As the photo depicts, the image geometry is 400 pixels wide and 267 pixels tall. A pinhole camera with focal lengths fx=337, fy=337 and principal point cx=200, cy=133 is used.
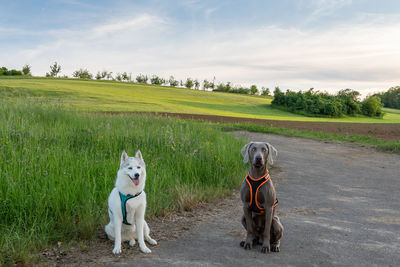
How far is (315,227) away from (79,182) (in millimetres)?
4390

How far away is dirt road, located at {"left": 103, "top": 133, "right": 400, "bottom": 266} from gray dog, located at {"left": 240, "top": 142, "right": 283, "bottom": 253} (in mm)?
246

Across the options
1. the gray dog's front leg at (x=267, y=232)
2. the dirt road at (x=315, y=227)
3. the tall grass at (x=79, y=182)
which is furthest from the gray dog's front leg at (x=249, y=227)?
the tall grass at (x=79, y=182)

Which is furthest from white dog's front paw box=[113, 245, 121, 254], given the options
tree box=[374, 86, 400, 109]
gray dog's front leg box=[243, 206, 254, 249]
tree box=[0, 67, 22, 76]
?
tree box=[374, 86, 400, 109]

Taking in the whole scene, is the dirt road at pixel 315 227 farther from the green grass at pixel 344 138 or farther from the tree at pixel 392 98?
the tree at pixel 392 98

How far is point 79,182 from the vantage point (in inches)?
248

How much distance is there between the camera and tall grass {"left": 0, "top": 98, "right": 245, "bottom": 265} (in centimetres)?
533

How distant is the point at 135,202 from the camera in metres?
4.46

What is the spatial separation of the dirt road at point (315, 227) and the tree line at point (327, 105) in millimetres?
39080

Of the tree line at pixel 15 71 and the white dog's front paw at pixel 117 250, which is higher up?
the tree line at pixel 15 71

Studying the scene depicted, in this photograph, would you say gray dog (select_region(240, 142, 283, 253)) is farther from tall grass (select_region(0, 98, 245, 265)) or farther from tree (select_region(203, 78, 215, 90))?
tree (select_region(203, 78, 215, 90))

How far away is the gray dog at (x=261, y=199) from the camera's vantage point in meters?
4.60

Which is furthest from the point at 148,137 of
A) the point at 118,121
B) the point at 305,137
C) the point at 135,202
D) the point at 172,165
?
the point at 305,137

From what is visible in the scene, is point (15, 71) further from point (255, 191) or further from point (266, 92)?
point (255, 191)

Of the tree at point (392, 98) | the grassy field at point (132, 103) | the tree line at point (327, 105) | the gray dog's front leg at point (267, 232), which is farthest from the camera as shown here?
the tree at point (392, 98)
